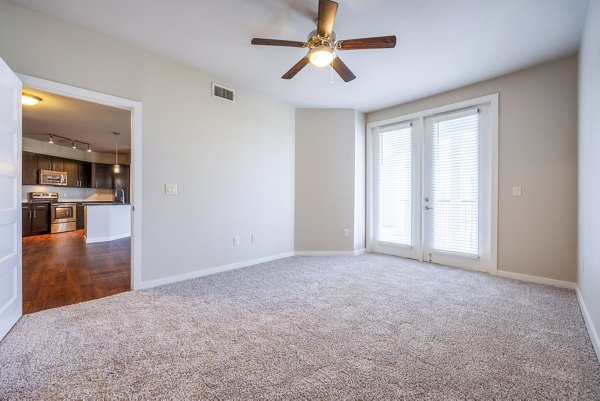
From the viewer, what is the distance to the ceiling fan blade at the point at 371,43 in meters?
2.22

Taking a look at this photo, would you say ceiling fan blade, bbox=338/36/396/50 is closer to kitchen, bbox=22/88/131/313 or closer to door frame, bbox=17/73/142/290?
door frame, bbox=17/73/142/290

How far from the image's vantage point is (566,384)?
154cm

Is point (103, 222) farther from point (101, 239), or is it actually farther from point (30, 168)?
Result: point (30, 168)

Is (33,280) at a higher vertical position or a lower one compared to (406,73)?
lower

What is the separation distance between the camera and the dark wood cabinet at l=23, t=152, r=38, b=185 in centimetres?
721

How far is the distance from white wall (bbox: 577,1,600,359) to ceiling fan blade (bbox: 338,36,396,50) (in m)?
1.39

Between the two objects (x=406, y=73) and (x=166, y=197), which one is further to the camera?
(x=406, y=73)

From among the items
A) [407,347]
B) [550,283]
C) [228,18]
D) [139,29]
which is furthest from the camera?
[550,283]

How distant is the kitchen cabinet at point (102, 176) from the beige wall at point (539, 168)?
10.4 meters

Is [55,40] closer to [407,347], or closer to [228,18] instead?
[228,18]

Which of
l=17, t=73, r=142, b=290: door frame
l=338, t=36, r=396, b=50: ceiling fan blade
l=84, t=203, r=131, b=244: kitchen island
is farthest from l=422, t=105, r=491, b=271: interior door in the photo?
l=84, t=203, r=131, b=244: kitchen island

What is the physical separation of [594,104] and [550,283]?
2184 millimetres

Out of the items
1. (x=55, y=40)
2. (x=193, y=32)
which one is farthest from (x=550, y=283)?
(x=55, y=40)

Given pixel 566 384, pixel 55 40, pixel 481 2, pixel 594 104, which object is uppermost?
pixel 481 2
